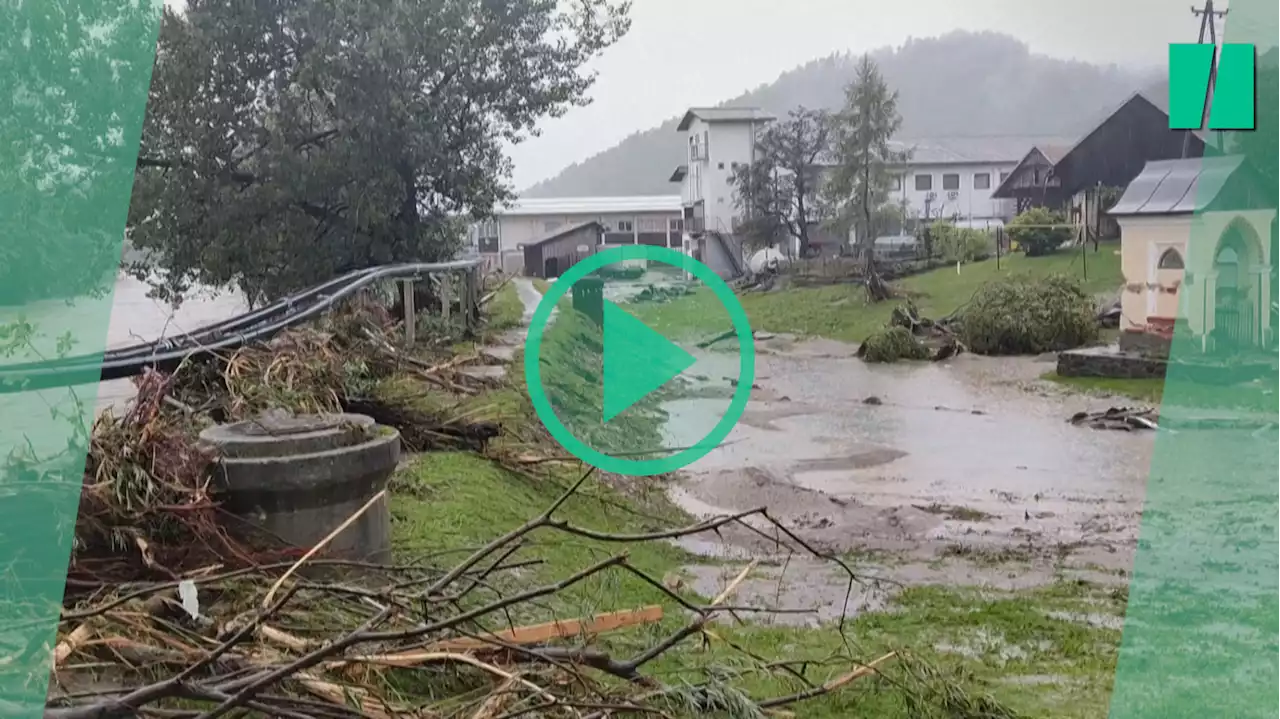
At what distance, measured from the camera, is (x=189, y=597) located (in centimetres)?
142

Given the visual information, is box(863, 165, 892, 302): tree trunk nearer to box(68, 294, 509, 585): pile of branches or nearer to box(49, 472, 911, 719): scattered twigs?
box(68, 294, 509, 585): pile of branches

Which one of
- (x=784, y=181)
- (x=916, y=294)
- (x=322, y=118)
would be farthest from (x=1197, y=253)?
(x=322, y=118)

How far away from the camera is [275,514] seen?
1.79m

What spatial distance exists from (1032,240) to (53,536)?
262 cm

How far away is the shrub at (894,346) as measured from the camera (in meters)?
3.27

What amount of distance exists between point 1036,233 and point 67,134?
2.75 m

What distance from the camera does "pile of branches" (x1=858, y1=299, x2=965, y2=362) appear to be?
10.6ft

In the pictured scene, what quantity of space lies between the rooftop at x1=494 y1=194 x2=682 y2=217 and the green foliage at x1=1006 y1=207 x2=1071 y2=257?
1.00 m

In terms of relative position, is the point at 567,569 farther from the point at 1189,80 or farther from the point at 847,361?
the point at 1189,80

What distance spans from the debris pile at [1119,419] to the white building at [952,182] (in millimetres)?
618

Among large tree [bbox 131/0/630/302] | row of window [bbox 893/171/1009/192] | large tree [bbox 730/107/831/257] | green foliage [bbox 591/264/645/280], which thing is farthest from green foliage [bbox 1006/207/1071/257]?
large tree [bbox 131/0/630/302]

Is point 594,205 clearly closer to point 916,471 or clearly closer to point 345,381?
point 345,381

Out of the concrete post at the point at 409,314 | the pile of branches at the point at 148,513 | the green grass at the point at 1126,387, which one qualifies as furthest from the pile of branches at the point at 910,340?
the pile of branches at the point at 148,513

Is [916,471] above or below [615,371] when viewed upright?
below
